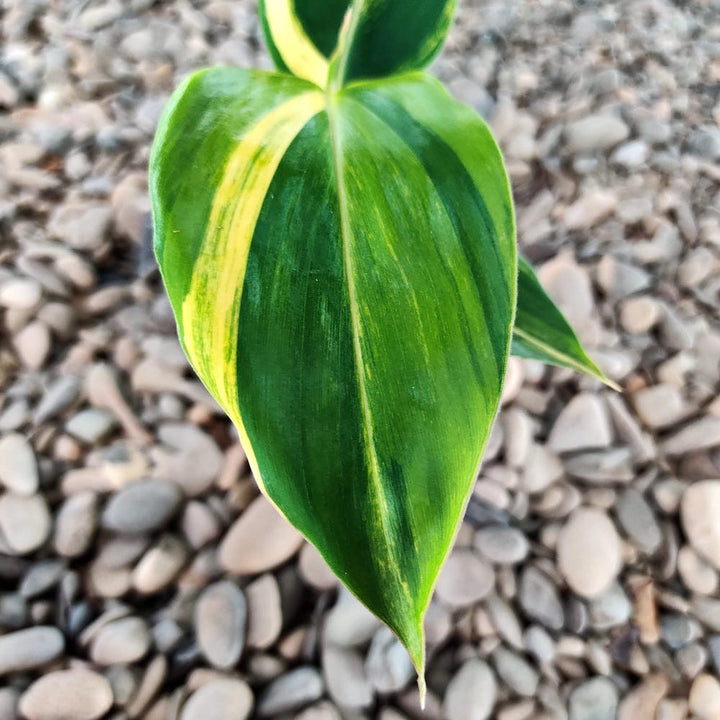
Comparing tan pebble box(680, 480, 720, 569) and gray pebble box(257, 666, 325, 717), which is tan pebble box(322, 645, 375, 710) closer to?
gray pebble box(257, 666, 325, 717)

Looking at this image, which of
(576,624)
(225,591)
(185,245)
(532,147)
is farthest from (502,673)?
(532,147)

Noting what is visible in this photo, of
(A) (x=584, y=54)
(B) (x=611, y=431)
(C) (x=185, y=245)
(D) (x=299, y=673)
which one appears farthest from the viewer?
(A) (x=584, y=54)

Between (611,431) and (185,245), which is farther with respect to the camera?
(611,431)

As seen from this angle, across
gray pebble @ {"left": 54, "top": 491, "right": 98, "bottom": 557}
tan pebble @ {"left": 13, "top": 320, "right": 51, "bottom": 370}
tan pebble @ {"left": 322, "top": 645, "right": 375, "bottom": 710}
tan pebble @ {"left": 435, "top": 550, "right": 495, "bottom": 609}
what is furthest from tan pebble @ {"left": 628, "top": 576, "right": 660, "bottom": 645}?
tan pebble @ {"left": 13, "top": 320, "right": 51, "bottom": 370}

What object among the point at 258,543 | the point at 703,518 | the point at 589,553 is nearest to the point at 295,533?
the point at 258,543

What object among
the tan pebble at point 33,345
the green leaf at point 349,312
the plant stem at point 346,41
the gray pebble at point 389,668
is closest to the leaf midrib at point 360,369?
the green leaf at point 349,312

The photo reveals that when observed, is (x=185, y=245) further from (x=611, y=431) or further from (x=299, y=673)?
(x=611, y=431)

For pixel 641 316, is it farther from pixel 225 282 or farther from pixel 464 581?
pixel 225 282
